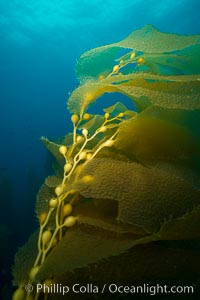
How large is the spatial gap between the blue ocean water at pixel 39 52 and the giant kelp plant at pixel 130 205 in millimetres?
5372

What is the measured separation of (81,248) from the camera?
31.9 inches

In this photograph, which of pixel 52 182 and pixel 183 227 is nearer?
pixel 183 227

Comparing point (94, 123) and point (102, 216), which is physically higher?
point (94, 123)

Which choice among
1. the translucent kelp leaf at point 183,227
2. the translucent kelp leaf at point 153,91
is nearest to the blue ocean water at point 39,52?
the translucent kelp leaf at point 153,91

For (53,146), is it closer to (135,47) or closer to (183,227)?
(135,47)

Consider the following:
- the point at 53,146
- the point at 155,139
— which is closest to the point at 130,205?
the point at 155,139

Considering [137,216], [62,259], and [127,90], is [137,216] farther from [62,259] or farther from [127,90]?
[127,90]

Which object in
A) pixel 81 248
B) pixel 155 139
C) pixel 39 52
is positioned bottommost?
pixel 81 248

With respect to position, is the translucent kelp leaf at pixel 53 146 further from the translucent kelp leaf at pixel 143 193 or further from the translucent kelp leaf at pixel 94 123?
the translucent kelp leaf at pixel 143 193

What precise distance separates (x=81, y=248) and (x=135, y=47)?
891mm

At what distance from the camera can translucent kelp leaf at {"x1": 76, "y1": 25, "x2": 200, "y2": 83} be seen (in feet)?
3.82

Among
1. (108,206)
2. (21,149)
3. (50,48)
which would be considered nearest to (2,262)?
(108,206)

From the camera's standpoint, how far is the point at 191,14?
15.3 m

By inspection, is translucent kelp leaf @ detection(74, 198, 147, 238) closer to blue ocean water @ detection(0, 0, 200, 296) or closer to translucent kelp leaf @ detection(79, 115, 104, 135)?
translucent kelp leaf @ detection(79, 115, 104, 135)
